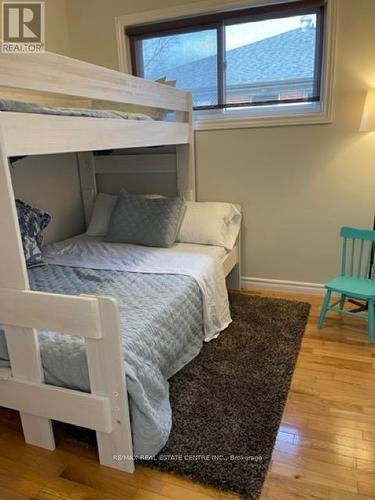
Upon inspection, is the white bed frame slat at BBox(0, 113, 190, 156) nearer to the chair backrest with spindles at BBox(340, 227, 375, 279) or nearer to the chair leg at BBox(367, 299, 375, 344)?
the chair backrest with spindles at BBox(340, 227, 375, 279)

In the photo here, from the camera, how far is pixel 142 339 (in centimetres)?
158

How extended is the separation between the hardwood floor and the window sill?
171 cm

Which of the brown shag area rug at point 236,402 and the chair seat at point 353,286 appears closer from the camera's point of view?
the brown shag area rug at point 236,402

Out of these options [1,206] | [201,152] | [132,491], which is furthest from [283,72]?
[132,491]

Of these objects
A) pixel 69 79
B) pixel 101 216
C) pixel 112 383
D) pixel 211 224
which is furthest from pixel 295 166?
pixel 112 383

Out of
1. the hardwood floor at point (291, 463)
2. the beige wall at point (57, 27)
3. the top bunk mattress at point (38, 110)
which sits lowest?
the hardwood floor at point (291, 463)

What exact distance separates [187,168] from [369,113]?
51.9 inches

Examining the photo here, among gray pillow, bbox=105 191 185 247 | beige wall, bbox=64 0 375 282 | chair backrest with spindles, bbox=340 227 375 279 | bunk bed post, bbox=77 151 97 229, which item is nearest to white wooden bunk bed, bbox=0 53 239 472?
gray pillow, bbox=105 191 185 247

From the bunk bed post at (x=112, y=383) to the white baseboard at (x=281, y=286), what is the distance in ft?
6.24

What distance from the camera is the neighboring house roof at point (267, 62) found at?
2.60 m

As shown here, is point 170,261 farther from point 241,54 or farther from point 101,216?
point 241,54

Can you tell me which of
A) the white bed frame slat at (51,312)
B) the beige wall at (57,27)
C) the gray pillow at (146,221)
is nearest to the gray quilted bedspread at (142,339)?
the white bed frame slat at (51,312)

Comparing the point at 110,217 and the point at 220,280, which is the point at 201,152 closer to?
the point at 110,217

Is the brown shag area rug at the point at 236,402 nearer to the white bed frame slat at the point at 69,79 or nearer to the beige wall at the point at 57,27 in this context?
the white bed frame slat at the point at 69,79
